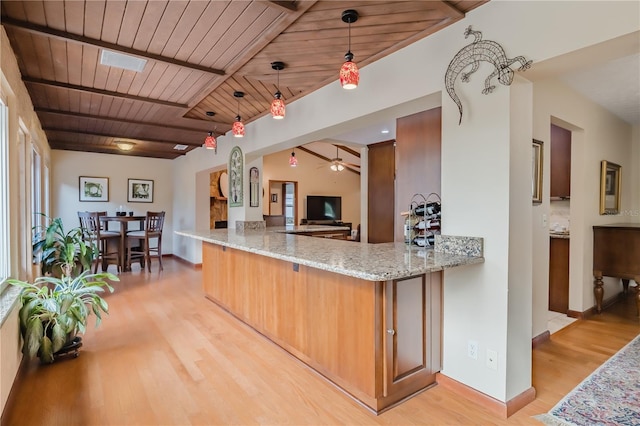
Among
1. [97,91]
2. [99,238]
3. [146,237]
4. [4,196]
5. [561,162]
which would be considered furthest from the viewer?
[146,237]

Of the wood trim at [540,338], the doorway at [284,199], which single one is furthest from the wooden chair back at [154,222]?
the wood trim at [540,338]

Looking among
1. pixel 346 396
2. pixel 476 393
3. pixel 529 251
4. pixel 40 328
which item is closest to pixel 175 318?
pixel 40 328

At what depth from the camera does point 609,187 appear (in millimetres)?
3943

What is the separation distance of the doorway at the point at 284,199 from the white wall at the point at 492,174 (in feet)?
24.3

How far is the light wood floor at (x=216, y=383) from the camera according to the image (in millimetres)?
1876

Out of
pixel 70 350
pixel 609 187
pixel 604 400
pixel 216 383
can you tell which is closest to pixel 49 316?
pixel 70 350

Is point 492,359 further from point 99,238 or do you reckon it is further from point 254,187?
point 99,238

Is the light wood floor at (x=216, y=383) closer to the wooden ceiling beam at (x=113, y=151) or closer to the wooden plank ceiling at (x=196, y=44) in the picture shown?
the wooden plank ceiling at (x=196, y=44)

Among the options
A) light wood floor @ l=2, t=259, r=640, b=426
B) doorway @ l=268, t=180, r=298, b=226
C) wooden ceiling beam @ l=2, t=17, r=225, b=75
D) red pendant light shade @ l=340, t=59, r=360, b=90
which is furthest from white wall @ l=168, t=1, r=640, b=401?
doorway @ l=268, t=180, r=298, b=226

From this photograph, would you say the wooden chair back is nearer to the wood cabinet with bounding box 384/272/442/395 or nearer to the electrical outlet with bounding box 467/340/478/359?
the wood cabinet with bounding box 384/272/442/395

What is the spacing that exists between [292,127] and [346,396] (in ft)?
8.56

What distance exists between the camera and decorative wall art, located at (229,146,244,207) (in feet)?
15.6

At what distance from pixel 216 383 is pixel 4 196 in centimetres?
187

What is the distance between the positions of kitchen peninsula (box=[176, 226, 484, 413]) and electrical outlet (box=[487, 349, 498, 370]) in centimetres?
32
